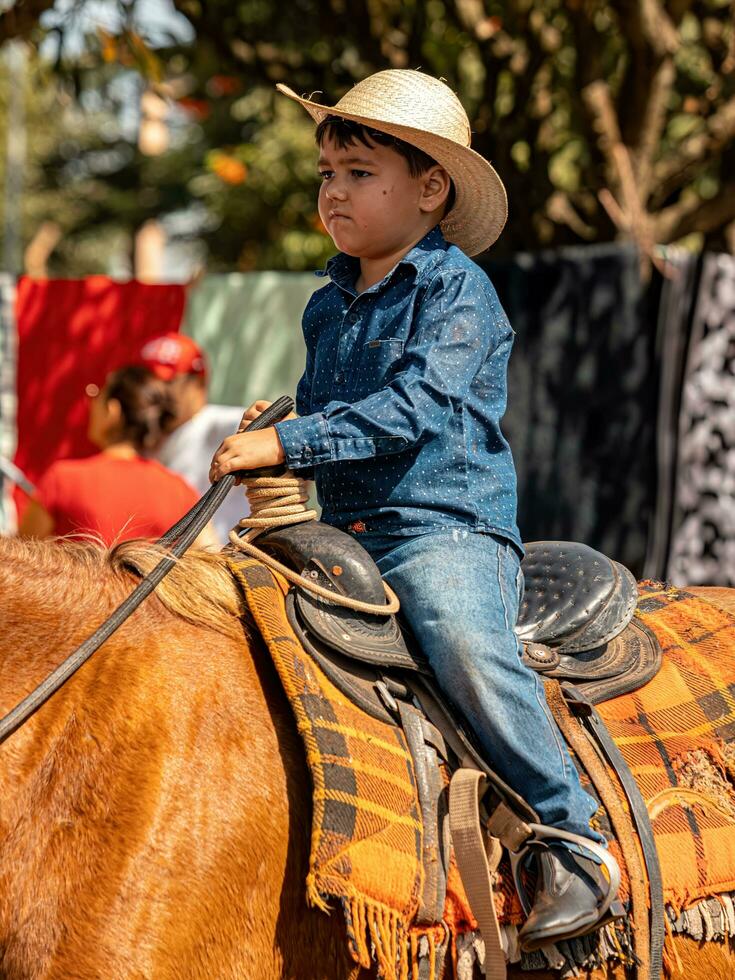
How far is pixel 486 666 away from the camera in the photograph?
7.82 ft

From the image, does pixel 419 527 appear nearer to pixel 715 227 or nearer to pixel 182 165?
pixel 715 227

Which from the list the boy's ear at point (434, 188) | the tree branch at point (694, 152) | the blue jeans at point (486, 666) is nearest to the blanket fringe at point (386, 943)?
the blue jeans at point (486, 666)

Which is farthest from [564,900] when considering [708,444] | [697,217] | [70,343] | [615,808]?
[697,217]

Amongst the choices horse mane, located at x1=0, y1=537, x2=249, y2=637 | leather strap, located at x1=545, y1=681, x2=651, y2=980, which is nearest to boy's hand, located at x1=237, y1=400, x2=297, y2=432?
horse mane, located at x1=0, y1=537, x2=249, y2=637

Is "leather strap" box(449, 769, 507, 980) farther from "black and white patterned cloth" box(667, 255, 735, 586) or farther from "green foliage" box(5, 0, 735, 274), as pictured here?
"green foliage" box(5, 0, 735, 274)

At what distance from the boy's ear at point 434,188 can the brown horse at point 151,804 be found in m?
1.01

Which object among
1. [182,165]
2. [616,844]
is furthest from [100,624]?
[182,165]

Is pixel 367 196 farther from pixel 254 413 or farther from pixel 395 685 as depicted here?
pixel 395 685

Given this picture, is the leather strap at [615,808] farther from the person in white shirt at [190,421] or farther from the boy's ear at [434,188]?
the person in white shirt at [190,421]

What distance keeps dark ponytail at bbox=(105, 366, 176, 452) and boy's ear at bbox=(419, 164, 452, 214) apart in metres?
2.69

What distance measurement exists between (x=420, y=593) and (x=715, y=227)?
698 centimetres

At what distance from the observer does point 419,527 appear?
8.35 feet

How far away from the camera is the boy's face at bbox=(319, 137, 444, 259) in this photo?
2.59 metres

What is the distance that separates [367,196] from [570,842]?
141 cm
